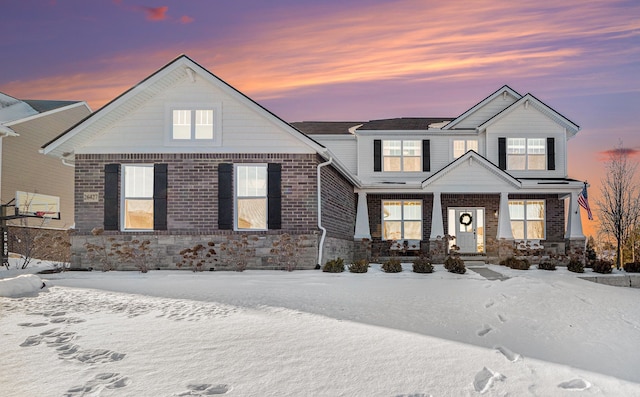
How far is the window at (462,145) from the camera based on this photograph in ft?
71.3

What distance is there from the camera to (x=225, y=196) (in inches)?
544

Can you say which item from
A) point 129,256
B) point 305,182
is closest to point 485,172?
point 305,182

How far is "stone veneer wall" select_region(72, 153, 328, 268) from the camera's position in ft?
45.1

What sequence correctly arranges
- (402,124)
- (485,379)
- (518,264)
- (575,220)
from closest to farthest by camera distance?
(485,379)
(518,264)
(575,220)
(402,124)

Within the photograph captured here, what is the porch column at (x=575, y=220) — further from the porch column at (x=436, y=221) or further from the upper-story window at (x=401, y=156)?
the upper-story window at (x=401, y=156)

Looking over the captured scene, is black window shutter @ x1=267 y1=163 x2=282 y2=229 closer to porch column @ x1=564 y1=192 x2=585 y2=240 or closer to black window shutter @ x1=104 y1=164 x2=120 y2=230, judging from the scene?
black window shutter @ x1=104 y1=164 x2=120 y2=230

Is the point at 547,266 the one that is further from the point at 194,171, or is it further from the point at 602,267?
the point at 194,171

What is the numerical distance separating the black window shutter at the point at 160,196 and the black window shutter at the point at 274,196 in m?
2.81

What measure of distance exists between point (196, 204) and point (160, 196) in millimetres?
1015

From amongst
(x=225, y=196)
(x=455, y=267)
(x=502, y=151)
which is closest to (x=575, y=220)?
(x=502, y=151)

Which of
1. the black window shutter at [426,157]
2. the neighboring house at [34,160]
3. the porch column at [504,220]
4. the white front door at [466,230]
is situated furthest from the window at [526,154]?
the neighboring house at [34,160]

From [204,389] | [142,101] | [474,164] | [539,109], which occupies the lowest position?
[204,389]

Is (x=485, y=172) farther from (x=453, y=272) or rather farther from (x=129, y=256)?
(x=129, y=256)

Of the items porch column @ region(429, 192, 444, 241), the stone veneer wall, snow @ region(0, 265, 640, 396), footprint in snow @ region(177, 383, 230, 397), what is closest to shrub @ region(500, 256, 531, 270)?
porch column @ region(429, 192, 444, 241)
